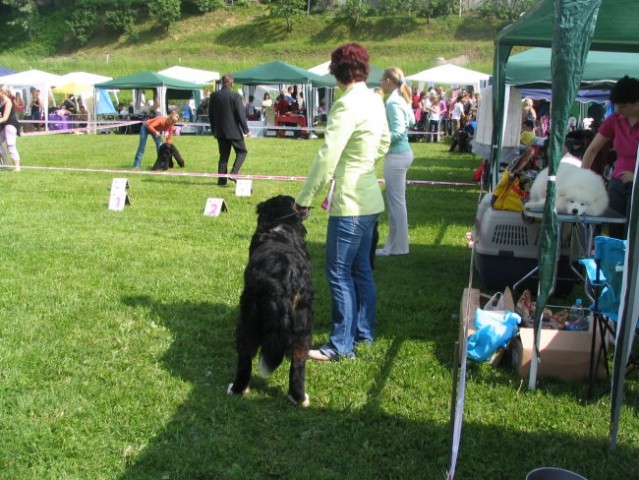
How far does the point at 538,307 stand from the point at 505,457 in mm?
981

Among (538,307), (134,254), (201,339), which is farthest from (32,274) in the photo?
(538,307)

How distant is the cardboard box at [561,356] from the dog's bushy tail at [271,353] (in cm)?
159

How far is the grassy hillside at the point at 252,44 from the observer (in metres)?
45.4

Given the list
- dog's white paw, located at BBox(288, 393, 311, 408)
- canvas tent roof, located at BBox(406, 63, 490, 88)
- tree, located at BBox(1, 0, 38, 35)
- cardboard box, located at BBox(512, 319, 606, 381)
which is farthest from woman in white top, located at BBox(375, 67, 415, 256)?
tree, located at BBox(1, 0, 38, 35)

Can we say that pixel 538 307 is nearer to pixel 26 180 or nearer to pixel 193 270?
pixel 193 270

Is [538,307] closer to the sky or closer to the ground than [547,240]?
closer to the ground

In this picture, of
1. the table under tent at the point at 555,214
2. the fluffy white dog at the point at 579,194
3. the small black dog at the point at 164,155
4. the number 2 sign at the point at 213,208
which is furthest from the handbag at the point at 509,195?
the small black dog at the point at 164,155

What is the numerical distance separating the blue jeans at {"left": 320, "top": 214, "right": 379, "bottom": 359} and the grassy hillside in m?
38.5

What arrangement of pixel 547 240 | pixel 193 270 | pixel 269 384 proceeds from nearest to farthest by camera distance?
1. pixel 547 240
2. pixel 269 384
3. pixel 193 270

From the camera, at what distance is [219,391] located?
3875mm

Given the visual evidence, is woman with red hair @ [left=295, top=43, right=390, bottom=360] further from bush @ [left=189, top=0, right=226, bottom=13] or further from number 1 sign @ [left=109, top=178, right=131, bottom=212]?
bush @ [left=189, top=0, right=226, bottom=13]

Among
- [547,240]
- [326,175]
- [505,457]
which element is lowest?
[505,457]

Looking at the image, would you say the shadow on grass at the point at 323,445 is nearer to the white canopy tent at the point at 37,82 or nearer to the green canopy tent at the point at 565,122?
the green canopy tent at the point at 565,122

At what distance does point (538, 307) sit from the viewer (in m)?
3.86
